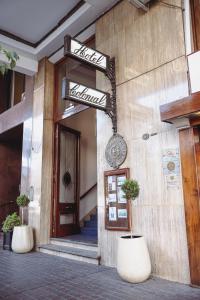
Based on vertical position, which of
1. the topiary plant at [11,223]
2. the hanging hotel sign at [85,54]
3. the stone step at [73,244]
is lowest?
the stone step at [73,244]

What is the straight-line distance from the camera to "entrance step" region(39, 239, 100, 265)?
181 inches

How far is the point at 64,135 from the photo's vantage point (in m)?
6.82

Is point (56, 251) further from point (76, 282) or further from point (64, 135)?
point (64, 135)

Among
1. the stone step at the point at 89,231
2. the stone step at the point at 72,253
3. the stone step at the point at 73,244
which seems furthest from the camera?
the stone step at the point at 89,231

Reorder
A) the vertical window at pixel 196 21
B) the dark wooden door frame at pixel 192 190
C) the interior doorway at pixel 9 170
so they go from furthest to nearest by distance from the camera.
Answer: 1. the interior doorway at pixel 9 170
2. the vertical window at pixel 196 21
3. the dark wooden door frame at pixel 192 190

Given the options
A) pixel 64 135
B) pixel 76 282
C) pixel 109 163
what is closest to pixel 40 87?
pixel 64 135

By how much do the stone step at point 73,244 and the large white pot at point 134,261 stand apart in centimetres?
154

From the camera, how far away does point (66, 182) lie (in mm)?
6676

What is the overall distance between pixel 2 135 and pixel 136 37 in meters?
5.73

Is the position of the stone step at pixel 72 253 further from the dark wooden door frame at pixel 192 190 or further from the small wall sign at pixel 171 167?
the small wall sign at pixel 171 167

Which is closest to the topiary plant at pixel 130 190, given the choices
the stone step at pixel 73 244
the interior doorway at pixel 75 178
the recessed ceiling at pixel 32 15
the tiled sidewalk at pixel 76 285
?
the tiled sidewalk at pixel 76 285

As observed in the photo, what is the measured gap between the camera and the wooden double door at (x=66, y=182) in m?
6.29

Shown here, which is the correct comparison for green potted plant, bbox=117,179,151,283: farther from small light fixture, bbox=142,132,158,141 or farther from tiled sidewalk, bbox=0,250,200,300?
small light fixture, bbox=142,132,158,141

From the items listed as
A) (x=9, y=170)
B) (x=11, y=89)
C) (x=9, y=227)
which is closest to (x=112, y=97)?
(x=9, y=227)
